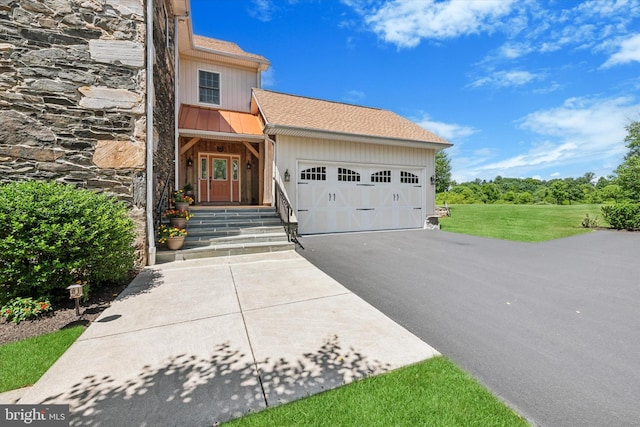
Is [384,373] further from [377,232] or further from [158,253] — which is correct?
[377,232]

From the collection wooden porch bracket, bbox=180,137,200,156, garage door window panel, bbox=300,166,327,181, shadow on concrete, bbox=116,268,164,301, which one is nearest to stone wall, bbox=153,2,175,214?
wooden porch bracket, bbox=180,137,200,156

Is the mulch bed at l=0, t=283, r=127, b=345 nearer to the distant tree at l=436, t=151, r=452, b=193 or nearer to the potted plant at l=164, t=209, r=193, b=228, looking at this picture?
the potted plant at l=164, t=209, r=193, b=228

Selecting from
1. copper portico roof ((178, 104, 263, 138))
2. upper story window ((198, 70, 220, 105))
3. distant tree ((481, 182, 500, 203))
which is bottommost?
distant tree ((481, 182, 500, 203))

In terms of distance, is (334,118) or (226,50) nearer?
(334,118)

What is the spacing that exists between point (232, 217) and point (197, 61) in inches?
323

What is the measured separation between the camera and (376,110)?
1350cm

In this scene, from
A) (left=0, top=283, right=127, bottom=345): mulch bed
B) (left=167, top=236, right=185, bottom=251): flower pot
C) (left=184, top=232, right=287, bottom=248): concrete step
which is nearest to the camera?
(left=0, top=283, right=127, bottom=345): mulch bed

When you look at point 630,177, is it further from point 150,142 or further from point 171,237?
point 150,142

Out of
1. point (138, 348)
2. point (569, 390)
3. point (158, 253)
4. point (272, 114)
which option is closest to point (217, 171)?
point (272, 114)

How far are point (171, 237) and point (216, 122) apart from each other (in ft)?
21.2

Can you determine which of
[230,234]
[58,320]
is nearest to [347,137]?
[230,234]

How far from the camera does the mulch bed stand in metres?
3.04

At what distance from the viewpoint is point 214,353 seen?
259 centimetres

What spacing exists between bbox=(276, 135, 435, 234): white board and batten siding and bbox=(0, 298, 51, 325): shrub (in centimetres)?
650
